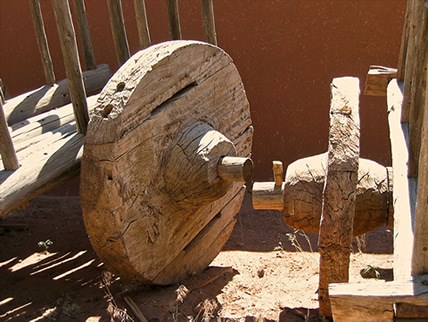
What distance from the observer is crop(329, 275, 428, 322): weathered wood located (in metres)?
2.19

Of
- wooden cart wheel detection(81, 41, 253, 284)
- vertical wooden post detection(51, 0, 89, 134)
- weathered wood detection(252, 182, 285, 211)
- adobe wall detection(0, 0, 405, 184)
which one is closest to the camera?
wooden cart wheel detection(81, 41, 253, 284)

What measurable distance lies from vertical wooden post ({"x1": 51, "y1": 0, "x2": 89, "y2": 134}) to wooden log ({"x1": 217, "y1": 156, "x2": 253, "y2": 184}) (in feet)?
3.06

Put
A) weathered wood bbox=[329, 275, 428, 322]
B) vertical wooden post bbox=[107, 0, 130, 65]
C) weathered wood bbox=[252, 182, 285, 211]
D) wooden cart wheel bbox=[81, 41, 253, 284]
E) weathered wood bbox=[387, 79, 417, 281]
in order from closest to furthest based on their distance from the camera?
weathered wood bbox=[329, 275, 428, 322] < weathered wood bbox=[387, 79, 417, 281] < wooden cart wheel bbox=[81, 41, 253, 284] < weathered wood bbox=[252, 182, 285, 211] < vertical wooden post bbox=[107, 0, 130, 65]

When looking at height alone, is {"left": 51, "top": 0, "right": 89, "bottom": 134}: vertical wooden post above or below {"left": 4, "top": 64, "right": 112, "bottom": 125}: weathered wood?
above

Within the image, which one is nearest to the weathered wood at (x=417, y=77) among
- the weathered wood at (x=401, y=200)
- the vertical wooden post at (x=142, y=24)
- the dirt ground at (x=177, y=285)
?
the weathered wood at (x=401, y=200)

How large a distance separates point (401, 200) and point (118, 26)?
2.45 m

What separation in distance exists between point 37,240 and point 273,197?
2.56 m

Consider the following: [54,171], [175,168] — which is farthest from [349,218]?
[54,171]

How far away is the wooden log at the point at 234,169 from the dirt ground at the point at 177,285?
0.70 metres

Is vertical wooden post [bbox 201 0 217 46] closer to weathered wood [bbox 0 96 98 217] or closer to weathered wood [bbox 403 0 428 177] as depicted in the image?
weathered wood [bbox 0 96 98 217]

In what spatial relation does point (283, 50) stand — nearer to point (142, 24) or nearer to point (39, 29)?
point (142, 24)

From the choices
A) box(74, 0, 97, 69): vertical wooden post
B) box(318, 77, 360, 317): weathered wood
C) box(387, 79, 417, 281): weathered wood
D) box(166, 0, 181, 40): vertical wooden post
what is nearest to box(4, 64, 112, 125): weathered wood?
box(74, 0, 97, 69): vertical wooden post

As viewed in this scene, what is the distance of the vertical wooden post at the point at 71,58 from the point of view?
148 inches

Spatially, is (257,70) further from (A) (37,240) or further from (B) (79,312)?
(B) (79,312)
